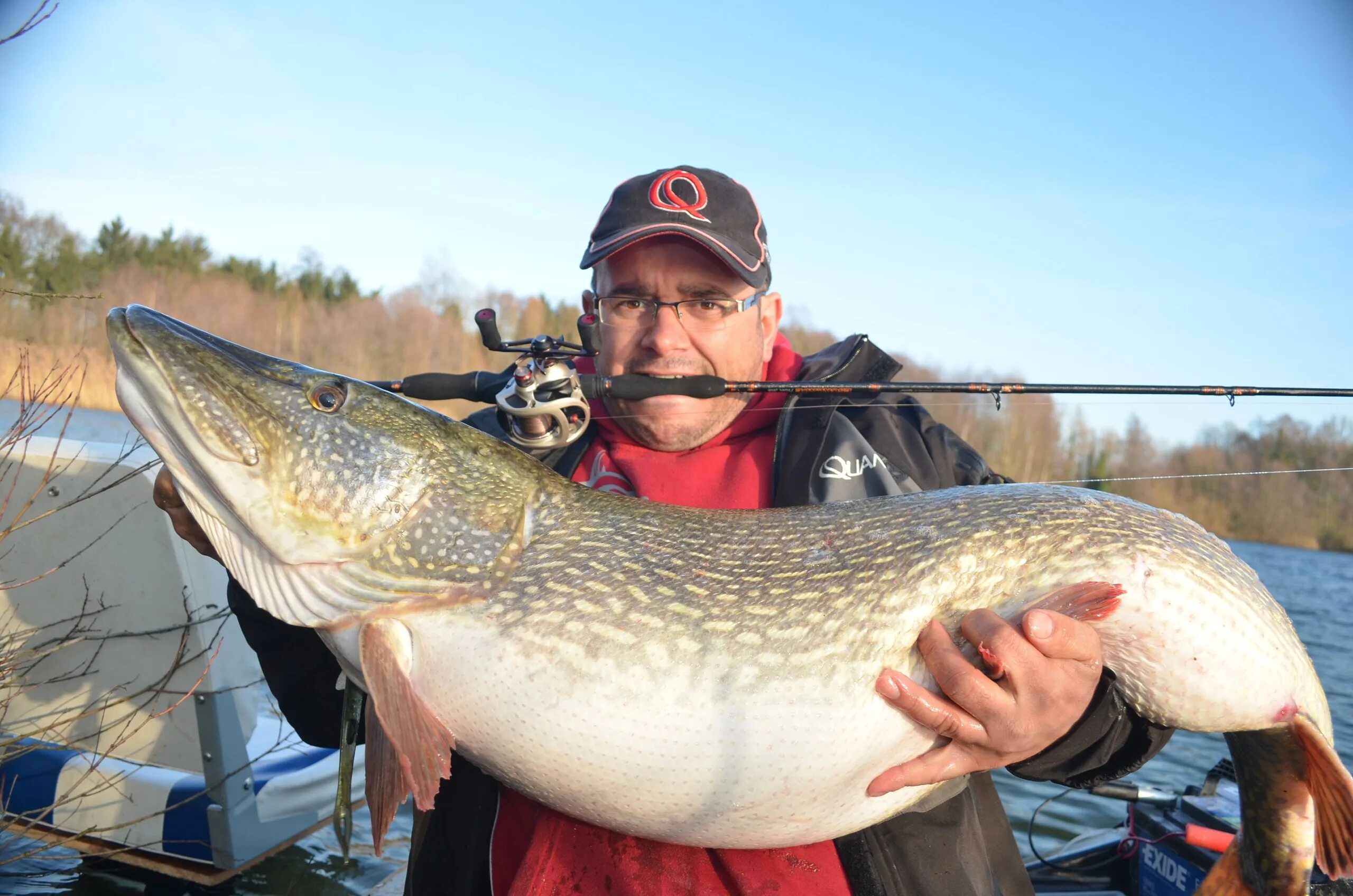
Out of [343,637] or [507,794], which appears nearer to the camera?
[343,637]

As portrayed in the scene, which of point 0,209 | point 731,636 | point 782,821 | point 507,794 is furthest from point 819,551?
point 0,209

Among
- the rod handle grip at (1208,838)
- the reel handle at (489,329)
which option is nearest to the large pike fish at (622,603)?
the reel handle at (489,329)

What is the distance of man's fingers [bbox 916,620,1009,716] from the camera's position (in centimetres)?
160

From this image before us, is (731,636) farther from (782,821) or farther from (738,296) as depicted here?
(738,296)

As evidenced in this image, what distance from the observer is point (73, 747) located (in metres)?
3.04

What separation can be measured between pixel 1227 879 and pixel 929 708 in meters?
1.09

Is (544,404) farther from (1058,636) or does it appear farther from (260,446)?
(1058,636)

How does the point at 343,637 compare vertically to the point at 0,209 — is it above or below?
below

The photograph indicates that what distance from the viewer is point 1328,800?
1945 mm

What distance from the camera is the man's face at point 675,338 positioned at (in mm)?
2484

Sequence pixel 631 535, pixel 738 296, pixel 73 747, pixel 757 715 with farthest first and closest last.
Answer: pixel 73 747
pixel 738 296
pixel 631 535
pixel 757 715

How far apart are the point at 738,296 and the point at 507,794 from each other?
1580 mm

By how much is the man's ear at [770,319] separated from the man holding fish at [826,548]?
1 centimetres

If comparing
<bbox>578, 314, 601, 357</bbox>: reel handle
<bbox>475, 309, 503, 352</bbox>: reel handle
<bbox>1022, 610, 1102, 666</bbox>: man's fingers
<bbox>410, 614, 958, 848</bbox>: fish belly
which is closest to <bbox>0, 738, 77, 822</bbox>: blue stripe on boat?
<bbox>475, 309, 503, 352</bbox>: reel handle
